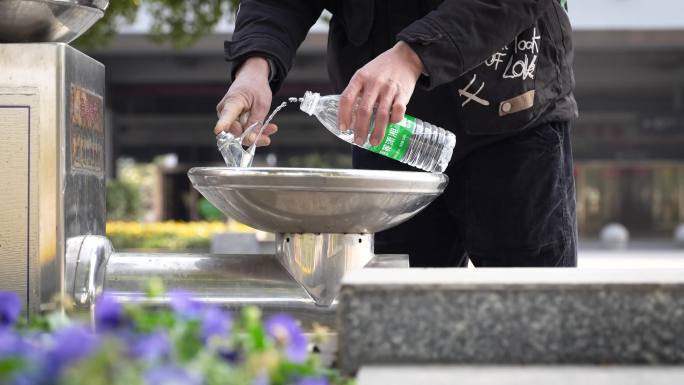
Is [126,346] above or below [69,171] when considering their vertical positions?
below

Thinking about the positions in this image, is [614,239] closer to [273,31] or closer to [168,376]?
[273,31]

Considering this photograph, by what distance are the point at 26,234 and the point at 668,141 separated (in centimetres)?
2586

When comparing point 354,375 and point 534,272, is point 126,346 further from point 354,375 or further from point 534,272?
point 534,272

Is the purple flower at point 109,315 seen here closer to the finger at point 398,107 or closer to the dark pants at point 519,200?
the finger at point 398,107

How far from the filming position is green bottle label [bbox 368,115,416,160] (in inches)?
101

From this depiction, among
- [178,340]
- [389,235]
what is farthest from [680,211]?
[178,340]

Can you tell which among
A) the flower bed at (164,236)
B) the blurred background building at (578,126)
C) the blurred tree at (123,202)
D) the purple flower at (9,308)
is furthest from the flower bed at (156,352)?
→ the blurred background building at (578,126)

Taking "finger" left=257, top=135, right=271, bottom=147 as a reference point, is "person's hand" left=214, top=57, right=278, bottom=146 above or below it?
above

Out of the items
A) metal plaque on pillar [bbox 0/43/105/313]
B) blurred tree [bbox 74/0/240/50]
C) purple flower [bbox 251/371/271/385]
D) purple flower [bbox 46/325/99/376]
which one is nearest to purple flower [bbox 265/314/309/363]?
purple flower [bbox 251/371/271/385]

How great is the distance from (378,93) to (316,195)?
29 centimetres

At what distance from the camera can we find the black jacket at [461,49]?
2494mm

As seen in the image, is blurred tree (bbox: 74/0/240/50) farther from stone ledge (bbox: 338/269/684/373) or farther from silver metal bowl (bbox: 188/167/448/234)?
stone ledge (bbox: 338/269/684/373)

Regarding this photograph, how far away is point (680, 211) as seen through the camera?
27.7 metres

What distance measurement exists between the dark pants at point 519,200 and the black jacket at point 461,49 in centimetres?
6
